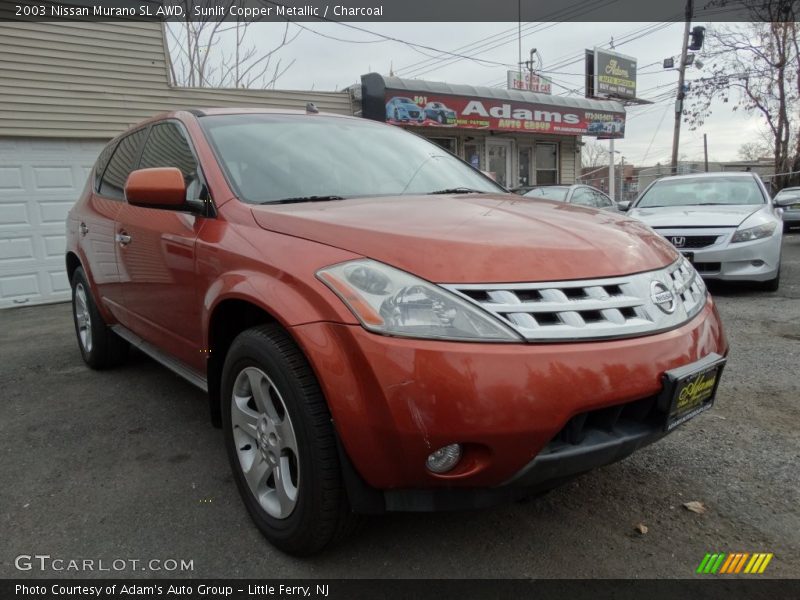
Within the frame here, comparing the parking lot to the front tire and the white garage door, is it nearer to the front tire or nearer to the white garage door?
the front tire

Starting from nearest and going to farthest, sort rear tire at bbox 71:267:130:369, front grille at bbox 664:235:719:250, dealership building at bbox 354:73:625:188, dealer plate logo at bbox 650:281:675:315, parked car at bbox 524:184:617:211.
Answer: dealer plate logo at bbox 650:281:675:315 < rear tire at bbox 71:267:130:369 < front grille at bbox 664:235:719:250 < parked car at bbox 524:184:617:211 < dealership building at bbox 354:73:625:188

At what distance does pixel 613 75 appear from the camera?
2186cm

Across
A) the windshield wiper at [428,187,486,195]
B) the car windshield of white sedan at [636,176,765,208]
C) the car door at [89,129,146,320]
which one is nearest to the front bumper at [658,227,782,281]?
the car windshield of white sedan at [636,176,765,208]

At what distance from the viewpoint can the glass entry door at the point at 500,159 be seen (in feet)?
48.2

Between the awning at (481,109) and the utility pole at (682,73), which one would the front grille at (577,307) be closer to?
the awning at (481,109)

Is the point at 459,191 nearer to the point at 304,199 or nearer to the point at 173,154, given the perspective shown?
the point at 304,199

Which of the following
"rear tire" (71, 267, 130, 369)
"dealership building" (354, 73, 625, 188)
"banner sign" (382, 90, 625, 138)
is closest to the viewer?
"rear tire" (71, 267, 130, 369)

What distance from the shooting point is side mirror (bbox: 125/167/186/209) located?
95.9 inches

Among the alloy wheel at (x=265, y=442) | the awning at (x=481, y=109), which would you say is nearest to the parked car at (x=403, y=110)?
the awning at (x=481, y=109)

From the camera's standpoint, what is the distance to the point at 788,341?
14.9 feet

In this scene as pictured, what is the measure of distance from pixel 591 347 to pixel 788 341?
12.5 feet

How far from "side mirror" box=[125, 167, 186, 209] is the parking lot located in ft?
4.13

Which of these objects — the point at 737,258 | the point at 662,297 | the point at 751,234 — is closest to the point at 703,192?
the point at 751,234

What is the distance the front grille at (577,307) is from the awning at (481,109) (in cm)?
957
